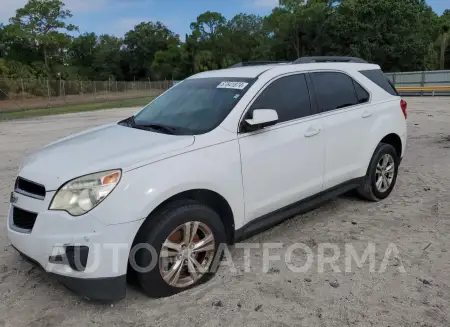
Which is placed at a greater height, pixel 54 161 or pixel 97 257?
pixel 54 161

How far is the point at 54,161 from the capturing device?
3250 mm

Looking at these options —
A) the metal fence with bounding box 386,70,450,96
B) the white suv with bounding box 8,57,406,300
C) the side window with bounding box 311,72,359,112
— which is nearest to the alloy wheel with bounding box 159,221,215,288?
the white suv with bounding box 8,57,406,300

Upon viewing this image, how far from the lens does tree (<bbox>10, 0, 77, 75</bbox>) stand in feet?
252

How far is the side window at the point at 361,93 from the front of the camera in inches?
195

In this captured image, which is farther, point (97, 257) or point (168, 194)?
point (168, 194)

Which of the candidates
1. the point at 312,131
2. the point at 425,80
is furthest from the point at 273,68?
the point at 425,80

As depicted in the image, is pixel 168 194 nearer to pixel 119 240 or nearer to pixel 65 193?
pixel 119 240

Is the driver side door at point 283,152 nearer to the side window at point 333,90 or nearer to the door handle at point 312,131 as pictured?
the door handle at point 312,131

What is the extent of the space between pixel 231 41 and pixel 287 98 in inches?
3359

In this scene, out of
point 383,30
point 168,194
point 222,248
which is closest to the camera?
point 168,194

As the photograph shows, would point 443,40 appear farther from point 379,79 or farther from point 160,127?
point 160,127

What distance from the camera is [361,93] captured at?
4.99 metres

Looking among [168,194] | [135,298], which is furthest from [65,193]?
[135,298]

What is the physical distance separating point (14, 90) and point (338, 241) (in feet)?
119
